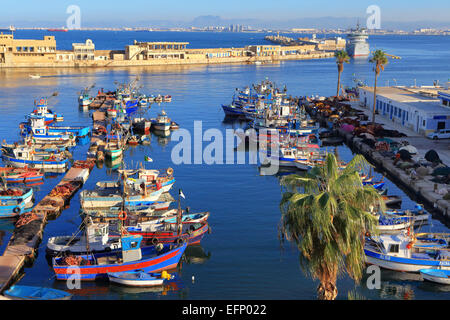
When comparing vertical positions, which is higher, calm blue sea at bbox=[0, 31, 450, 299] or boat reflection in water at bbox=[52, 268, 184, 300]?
calm blue sea at bbox=[0, 31, 450, 299]

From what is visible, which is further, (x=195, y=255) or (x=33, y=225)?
(x=33, y=225)

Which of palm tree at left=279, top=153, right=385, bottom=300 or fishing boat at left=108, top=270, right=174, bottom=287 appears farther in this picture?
fishing boat at left=108, top=270, right=174, bottom=287

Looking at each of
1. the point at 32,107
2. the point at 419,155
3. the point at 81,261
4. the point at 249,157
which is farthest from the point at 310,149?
the point at 32,107

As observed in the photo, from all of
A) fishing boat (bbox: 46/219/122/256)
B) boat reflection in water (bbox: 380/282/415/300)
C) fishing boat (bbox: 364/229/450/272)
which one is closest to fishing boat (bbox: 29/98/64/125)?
fishing boat (bbox: 46/219/122/256)

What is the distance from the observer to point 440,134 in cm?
6456

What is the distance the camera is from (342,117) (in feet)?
267

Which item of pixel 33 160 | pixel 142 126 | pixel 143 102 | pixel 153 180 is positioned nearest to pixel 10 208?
pixel 153 180

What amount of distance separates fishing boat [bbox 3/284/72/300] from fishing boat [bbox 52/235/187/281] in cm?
290

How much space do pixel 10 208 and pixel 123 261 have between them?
15053 millimetres

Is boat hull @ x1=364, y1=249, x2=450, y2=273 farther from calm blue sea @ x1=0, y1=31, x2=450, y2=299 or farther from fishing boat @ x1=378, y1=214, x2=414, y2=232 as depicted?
fishing boat @ x1=378, y1=214, x2=414, y2=232

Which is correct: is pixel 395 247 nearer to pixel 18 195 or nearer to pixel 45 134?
pixel 18 195

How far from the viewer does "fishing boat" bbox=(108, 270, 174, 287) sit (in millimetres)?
30578

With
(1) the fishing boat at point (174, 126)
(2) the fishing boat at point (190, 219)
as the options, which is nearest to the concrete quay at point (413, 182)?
(2) the fishing boat at point (190, 219)

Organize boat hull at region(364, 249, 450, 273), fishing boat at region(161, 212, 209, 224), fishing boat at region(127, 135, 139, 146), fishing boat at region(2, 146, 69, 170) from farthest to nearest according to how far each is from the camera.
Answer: fishing boat at region(127, 135, 139, 146) → fishing boat at region(2, 146, 69, 170) → fishing boat at region(161, 212, 209, 224) → boat hull at region(364, 249, 450, 273)
